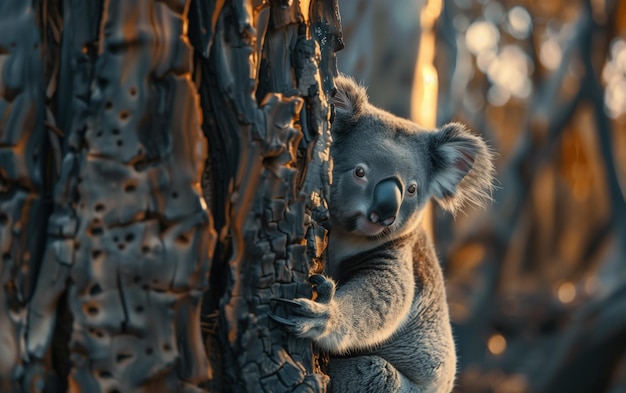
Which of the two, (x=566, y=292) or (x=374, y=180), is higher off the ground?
(x=374, y=180)

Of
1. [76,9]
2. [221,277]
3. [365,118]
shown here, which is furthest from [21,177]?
[365,118]

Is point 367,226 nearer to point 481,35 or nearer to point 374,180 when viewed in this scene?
point 374,180

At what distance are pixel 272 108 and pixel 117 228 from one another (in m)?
0.47

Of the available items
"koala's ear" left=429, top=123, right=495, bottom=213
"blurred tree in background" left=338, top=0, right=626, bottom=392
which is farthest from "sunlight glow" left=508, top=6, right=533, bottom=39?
"koala's ear" left=429, top=123, right=495, bottom=213

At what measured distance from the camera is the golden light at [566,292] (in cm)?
1350

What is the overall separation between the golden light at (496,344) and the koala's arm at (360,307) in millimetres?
8152

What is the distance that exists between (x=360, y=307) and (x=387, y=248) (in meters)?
0.37

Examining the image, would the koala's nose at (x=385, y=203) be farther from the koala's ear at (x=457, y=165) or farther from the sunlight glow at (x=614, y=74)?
the sunlight glow at (x=614, y=74)

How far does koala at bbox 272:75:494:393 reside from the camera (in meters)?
2.46

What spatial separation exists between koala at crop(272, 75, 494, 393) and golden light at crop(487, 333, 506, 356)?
7.78 metres

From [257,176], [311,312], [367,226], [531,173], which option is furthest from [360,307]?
[531,173]

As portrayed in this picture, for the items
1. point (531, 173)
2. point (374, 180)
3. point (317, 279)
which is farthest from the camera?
→ point (531, 173)

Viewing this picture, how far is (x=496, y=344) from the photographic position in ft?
38.0

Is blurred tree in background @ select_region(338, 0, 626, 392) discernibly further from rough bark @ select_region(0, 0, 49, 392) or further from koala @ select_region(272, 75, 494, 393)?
rough bark @ select_region(0, 0, 49, 392)
